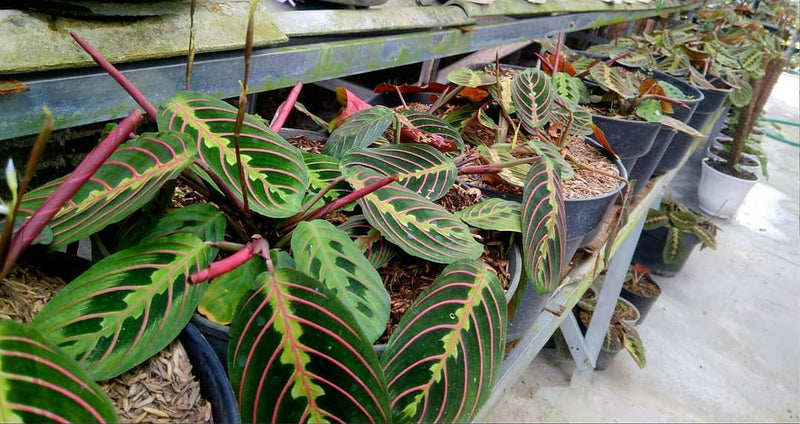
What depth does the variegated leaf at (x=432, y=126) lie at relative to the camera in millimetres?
965

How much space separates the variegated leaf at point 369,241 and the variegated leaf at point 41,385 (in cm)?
35

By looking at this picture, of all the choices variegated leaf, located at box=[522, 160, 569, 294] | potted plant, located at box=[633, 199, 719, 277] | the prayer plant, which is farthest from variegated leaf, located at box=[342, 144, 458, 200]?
potted plant, located at box=[633, 199, 719, 277]

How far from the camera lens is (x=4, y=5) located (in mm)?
621

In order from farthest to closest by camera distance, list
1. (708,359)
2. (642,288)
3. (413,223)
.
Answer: (642,288), (708,359), (413,223)

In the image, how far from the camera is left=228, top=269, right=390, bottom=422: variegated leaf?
44cm

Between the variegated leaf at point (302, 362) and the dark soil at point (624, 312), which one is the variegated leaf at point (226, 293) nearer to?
the variegated leaf at point (302, 362)

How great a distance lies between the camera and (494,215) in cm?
78

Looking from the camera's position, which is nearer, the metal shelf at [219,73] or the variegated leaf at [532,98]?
the metal shelf at [219,73]

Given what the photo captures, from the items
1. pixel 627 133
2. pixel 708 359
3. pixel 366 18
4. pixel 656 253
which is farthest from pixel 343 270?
pixel 656 253

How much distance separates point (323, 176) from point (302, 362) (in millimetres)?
336

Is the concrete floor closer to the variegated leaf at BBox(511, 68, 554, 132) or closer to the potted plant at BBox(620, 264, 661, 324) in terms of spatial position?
the potted plant at BBox(620, 264, 661, 324)

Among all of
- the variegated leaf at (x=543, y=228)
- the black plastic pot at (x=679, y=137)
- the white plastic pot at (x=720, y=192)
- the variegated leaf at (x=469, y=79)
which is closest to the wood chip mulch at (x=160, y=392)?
the variegated leaf at (x=543, y=228)

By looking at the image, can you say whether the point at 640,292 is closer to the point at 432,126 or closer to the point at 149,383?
the point at 432,126

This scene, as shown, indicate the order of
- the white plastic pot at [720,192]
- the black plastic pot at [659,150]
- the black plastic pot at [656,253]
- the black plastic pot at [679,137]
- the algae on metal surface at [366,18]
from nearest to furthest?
1. the algae on metal surface at [366,18]
2. the black plastic pot at [659,150]
3. the black plastic pot at [679,137]
4. the black plastic pot at [656,253]
5. the white plastic pot at [720,192]
